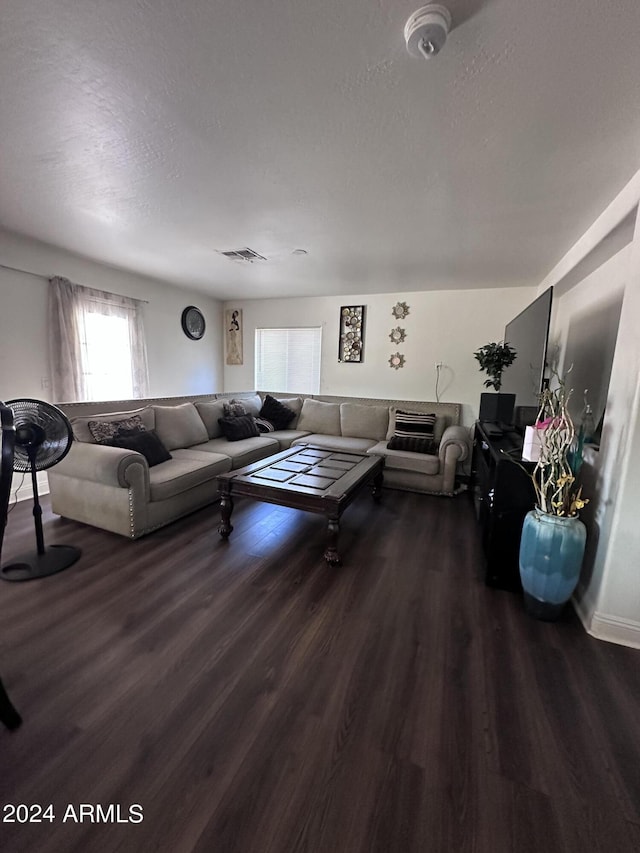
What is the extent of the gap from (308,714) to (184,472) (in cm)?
198

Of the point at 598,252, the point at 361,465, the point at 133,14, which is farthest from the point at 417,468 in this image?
the point at 133,14

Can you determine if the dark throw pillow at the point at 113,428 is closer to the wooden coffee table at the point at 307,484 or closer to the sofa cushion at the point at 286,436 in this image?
the wooden coffee table at the point at 307,484

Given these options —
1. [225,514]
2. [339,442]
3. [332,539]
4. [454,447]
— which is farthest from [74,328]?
[454,447]

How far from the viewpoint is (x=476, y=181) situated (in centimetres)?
190

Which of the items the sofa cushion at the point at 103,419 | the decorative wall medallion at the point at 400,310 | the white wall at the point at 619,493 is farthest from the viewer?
the decorative wall medallion at the point at 400,310

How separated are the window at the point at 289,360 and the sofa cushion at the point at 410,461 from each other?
78.3 inches

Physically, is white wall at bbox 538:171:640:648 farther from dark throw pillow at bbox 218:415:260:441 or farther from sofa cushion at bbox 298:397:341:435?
dark throw pillow at bbox 218:415:260:441

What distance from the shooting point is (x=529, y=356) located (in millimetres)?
2621

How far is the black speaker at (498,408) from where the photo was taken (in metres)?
3.12

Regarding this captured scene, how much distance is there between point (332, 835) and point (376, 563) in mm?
1439

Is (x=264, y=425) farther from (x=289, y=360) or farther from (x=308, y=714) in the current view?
(x=308, y=714)

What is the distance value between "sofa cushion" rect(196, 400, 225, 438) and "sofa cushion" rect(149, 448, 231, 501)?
0.56m

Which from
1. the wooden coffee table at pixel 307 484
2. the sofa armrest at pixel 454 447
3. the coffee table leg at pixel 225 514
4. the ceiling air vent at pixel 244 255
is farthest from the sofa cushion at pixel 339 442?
the ceiling air vent at pixel 244 255

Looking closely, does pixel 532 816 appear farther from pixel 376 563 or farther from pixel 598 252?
pixel 598 252
